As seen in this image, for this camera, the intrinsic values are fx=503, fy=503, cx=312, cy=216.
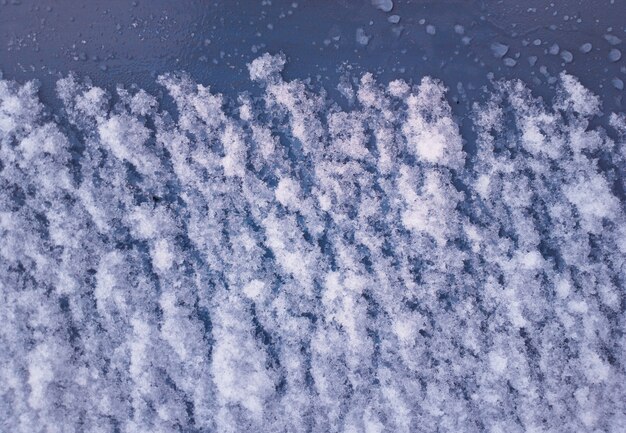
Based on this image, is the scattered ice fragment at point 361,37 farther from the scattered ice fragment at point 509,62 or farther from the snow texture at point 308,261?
the scattered ice fragment at point 509,62

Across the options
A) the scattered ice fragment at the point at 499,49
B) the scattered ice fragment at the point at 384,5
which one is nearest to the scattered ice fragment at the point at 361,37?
the scattered ice fragment at the point at 384,5

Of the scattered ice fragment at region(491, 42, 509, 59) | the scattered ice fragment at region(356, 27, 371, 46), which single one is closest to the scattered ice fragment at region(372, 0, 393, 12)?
the scattered ice fragment at region(356, 27, 371, 46)

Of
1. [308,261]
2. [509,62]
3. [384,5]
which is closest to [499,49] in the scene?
[509,62]

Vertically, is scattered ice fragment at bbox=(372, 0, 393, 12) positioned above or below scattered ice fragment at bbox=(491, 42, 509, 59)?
above

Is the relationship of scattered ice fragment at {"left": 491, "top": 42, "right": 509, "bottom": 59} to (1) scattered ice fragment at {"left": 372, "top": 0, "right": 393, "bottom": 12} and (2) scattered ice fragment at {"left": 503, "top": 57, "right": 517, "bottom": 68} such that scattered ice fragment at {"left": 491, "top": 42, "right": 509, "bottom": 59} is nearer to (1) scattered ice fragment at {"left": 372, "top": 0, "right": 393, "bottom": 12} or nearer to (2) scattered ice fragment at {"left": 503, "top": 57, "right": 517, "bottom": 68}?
(2) scattered ice fragment at {"left": 503, "top": 57, "right": 517, "bottom": 68}

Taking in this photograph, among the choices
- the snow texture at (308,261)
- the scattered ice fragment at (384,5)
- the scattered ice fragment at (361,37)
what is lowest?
the snow texture at (308,261)
